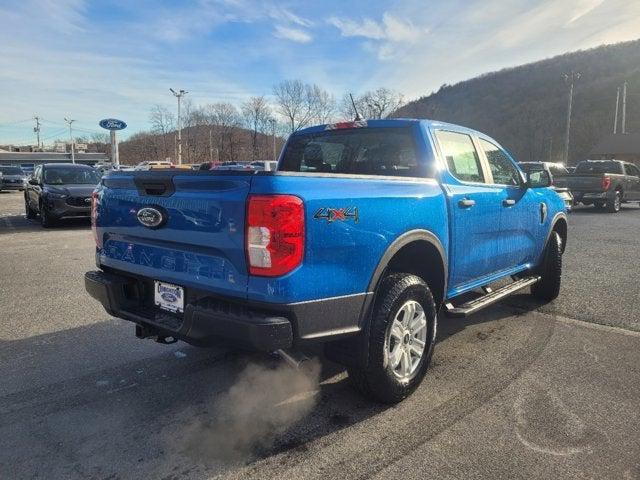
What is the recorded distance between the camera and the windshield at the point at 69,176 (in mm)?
13188

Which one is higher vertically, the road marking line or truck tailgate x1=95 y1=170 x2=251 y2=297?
truck tailgate x1=95 y1=170 x2=251 y2=297

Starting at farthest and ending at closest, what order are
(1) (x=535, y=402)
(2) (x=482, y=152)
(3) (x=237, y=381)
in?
(2) (x=482, y=152)
(3) (x=237, y=381)
(1) (x=535, y=402)

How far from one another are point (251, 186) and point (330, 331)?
3.00 feet

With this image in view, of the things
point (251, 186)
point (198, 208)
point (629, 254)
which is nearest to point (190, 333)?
point (198, 208)

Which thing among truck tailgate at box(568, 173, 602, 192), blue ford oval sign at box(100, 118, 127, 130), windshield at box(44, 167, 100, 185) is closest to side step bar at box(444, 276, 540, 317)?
windshield at box(44, 167, 100, 185)

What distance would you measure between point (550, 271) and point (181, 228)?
4.47m

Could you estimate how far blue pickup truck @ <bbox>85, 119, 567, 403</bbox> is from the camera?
2549 mm

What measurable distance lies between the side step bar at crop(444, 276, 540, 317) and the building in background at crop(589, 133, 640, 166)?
62289mm

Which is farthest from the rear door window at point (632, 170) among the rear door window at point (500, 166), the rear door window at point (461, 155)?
the rear door window at point (461, 155)

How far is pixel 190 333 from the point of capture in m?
2.76

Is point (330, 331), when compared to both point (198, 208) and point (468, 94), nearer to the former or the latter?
point (198, 208)

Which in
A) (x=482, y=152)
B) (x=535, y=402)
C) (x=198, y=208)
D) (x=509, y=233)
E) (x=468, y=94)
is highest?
(x=468, y=94)

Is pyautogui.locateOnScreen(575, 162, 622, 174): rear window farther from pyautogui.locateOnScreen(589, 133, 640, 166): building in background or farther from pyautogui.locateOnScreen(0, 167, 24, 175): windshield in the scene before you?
pyautogui.locateOnScreen(589, 133, 640, 166): building in background

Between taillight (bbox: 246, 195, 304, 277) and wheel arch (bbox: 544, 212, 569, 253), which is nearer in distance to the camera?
taillight (bbox: 246, 195, 304, 277)
